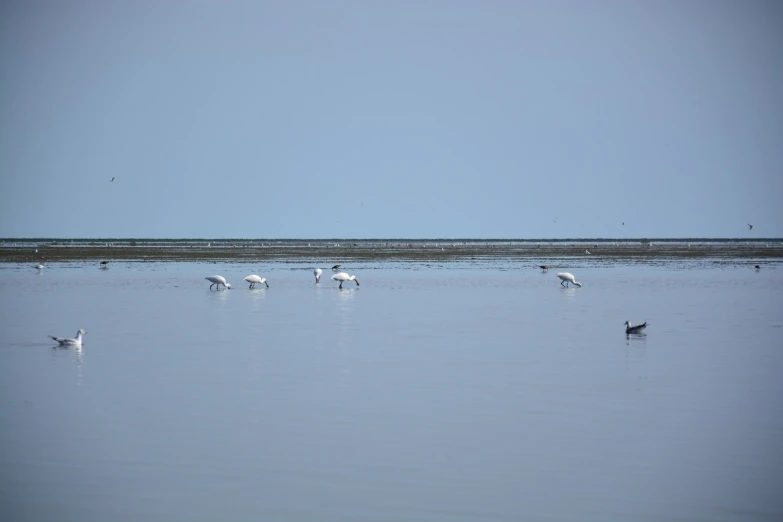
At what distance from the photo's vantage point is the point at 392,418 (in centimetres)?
1238

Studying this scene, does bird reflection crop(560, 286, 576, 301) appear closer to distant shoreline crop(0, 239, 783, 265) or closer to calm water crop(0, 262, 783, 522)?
calm water crop(0, 262, 783, 522)

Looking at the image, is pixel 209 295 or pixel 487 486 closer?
pixel 487 486

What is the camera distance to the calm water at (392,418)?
9.02 meters

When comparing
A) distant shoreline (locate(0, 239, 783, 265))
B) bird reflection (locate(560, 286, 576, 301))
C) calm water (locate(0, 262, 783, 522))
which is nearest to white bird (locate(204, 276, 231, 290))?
calm water (locate(0, 262, 783, 522))

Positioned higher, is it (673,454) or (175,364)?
(175,364)

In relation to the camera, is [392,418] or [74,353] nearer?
[392,418]

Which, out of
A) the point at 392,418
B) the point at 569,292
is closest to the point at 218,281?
the point at 569,292

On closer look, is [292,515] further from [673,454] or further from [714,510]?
[673,454]

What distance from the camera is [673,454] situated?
10586 millimetres

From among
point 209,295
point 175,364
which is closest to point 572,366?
point 175,364

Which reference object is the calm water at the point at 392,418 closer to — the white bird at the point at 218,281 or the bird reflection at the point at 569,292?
the bird reflection at the point at 569,292

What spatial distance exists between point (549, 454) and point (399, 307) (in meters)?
19.1

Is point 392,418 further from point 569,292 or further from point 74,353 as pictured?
point 569,292

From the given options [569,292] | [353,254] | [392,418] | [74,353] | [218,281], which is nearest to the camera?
[392,418]
